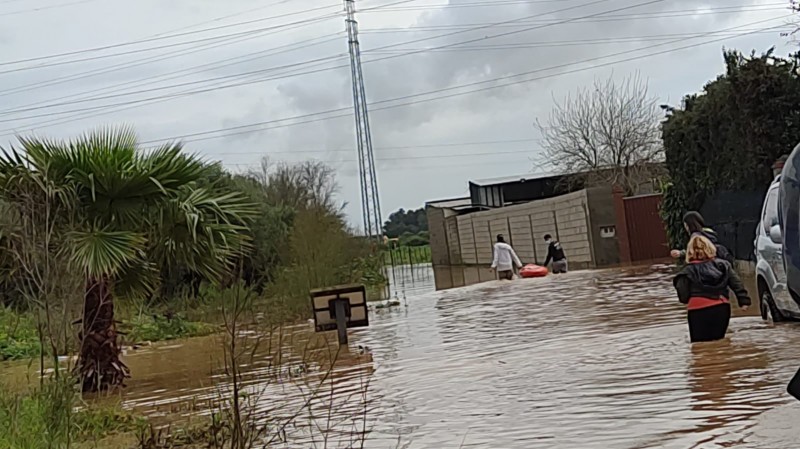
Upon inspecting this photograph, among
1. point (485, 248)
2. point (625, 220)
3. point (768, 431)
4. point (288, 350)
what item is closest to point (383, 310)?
point (288, 350)

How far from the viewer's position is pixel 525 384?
9.78 m

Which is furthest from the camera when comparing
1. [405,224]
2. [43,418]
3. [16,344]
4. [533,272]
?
[405,224]

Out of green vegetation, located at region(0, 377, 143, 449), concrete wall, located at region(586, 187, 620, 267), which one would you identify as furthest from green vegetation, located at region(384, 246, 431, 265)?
green vegetation, located at region(0, 377, 143, 449)

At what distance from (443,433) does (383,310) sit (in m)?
15.2

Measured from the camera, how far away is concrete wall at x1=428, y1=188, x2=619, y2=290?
3203 cm

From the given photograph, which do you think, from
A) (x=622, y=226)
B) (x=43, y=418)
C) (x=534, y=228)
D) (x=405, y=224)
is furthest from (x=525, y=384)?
(x=405, y=224)

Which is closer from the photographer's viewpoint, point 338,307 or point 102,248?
point 102,248

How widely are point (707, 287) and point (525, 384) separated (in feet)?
7.29

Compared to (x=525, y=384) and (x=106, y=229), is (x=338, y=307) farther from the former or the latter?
(x=525, y=384)

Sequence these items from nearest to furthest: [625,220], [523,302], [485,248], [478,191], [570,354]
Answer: [570,354]
[523,302]
[625,220]
[485,248]
[478,191]

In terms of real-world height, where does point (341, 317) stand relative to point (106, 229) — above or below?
below

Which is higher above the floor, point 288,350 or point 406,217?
point 406,217

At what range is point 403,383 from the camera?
35.5ft

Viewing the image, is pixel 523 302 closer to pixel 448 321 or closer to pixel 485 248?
pixel 448 321
